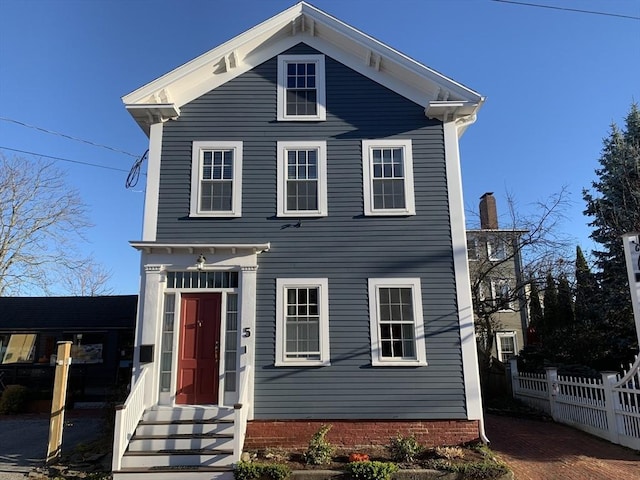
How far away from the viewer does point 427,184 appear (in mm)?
9711

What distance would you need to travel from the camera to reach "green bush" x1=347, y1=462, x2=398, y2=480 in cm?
707

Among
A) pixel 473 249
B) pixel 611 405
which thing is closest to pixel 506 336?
pixel 473 249

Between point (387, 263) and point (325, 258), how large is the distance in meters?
1.28

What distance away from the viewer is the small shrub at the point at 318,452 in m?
7.75

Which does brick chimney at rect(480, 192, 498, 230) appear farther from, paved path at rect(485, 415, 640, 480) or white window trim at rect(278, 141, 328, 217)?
white window trim at rect(278, 141, 328, 217)

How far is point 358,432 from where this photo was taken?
338 inches

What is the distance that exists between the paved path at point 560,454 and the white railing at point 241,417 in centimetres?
453

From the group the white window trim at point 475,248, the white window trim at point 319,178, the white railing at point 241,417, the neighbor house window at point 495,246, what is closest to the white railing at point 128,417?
the white railing at point 241,417

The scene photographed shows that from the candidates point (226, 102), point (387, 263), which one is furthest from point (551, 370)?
point (226, 102)

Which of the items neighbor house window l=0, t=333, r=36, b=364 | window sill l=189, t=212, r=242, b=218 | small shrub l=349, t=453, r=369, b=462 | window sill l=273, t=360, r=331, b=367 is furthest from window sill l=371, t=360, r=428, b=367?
neighbor house window l=0, t=333, r=36, b=364

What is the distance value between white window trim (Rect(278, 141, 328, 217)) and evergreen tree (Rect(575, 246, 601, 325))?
1115 cm

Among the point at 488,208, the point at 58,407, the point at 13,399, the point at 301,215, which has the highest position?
the point at 488,208

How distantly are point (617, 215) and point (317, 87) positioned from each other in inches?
477

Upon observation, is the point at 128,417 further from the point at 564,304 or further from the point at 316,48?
the point at 564,304
